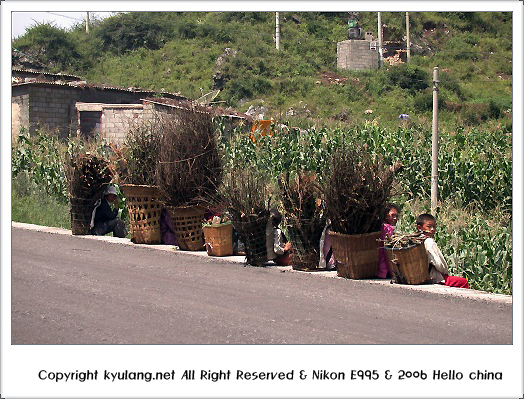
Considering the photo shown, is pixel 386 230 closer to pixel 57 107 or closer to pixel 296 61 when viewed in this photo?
pixel 57 107

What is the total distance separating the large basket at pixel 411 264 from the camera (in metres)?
10.4

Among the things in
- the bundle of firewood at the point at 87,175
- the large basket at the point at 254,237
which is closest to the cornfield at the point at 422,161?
the bundle of firewood at the point at 87,175

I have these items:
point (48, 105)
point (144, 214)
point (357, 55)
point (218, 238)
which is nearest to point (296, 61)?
point (357, 55)

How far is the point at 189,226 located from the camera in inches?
547

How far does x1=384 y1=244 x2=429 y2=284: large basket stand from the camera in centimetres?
1041

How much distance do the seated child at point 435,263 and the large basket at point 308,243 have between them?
5.76 feet

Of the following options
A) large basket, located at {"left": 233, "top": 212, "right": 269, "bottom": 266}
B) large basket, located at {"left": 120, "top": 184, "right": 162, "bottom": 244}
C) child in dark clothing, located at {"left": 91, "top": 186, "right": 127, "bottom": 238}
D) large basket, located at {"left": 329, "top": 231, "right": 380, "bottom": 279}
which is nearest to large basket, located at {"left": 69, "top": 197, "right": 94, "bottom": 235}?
child in dark clothing, located at {"left": 91, "top": 186, "right": 127, "bottom": 238}

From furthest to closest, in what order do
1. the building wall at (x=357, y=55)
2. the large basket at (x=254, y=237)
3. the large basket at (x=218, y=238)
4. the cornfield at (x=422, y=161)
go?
1. the building wall at (x=357, y=55)
2. the cornfield at (x=422, y=161)
3. the large basket at (x=218, y=238)
4. the large basket at (x=254, y=237)

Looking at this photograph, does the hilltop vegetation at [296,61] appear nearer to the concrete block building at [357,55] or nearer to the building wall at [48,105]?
the concrete block building at [357,55]

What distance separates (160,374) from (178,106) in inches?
354

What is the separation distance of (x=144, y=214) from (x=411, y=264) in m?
5.92

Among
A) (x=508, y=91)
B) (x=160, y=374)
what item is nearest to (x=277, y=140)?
(x=160, y=374)

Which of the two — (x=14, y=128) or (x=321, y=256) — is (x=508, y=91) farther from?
(x=321, y=256)

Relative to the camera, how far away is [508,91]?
53.6 meters
